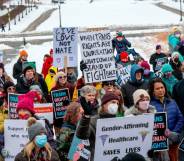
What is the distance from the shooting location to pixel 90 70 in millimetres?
9234

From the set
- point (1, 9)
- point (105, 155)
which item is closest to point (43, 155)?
point (105, 155)

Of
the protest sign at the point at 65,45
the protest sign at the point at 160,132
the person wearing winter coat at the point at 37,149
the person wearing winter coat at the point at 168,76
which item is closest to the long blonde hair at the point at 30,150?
the person wearing winter coat at the point at 37,149

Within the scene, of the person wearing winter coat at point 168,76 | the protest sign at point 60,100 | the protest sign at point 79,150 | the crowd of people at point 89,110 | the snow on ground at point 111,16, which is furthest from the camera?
the snow on ground at point 111,16

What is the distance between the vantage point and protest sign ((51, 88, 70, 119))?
8.58 meters

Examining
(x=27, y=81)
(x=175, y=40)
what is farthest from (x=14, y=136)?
(x=175, y=40)

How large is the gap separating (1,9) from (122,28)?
25.7 m

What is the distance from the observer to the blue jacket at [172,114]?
6.81 m

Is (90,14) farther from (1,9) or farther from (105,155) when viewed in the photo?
(105,155)

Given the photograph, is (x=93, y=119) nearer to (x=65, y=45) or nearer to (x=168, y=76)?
(x=168, y=76)

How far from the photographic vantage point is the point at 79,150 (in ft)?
20.2

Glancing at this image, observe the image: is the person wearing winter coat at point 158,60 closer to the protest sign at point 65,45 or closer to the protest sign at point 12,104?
the protest sign at point 65,45

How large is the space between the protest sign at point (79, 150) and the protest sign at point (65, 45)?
4.44 m

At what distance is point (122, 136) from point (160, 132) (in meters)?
0.83

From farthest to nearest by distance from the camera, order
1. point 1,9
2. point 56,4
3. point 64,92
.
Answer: point 56,4 < point 1,9 < point 64,92
